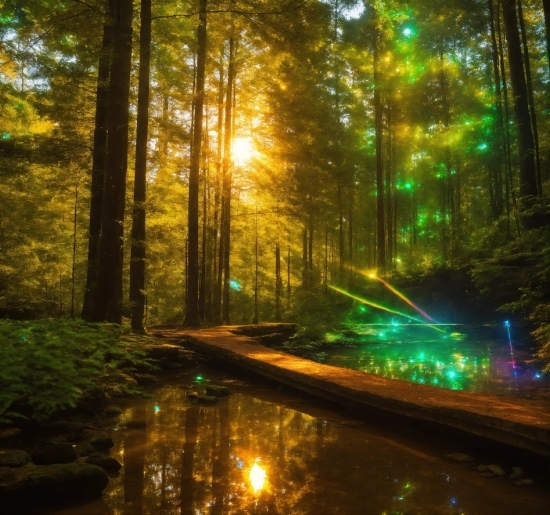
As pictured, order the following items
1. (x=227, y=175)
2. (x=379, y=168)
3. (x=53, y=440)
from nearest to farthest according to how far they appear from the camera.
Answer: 1. (x=53, y=440)
2. (x=227, y=175)
3. (x=379, y=168)

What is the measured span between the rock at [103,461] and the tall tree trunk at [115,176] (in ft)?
19.5

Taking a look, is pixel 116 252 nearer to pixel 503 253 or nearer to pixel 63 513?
pixel 63 513

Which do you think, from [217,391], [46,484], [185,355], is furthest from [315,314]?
[46,484]

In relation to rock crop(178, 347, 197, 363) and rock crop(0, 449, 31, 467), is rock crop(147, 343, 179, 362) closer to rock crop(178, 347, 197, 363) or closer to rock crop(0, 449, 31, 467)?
rock crop(178, 347, 197, 363)

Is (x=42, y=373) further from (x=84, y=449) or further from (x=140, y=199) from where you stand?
(x=140, y=199)

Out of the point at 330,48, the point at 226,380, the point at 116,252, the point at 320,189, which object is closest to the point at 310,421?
the point at 226,380

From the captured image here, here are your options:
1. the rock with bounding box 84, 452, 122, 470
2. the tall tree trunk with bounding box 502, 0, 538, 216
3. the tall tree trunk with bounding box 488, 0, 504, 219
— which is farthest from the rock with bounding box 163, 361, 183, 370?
the tall tree trunk with bounding box 488, 0, 504, 219

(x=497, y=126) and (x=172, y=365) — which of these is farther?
(x=497, y=126)

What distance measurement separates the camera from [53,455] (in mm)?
4223

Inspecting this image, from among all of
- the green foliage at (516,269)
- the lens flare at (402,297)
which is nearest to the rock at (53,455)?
the green foliage at (516,269)

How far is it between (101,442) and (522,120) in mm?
15190

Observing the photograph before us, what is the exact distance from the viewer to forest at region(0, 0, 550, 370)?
37.8ft

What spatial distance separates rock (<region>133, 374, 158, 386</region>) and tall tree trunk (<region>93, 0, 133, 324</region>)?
1952 mm

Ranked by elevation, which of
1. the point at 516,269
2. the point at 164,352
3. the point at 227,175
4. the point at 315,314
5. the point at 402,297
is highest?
the point at 227,175
